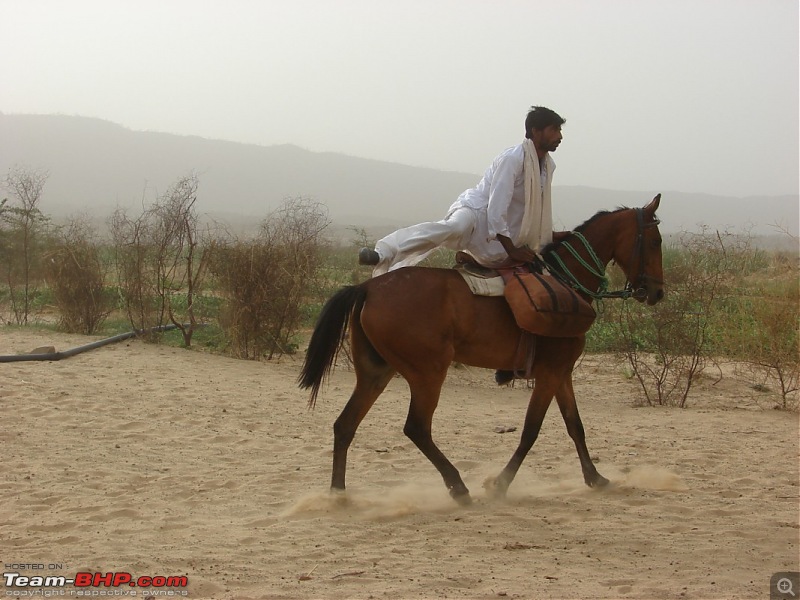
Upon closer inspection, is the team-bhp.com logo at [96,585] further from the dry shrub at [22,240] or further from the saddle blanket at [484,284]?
the dry shrub at [22,240]

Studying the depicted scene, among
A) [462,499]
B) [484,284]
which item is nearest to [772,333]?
[484,284]

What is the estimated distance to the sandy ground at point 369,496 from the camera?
154 inches

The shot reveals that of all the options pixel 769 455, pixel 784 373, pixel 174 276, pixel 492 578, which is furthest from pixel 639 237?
pixel 174 276

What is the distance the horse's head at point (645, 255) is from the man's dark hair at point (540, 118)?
88 centimetres

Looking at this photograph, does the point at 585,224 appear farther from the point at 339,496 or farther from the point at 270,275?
the point at 270,275

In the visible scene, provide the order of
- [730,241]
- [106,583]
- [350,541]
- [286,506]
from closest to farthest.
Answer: [106,583]
[350,541]
[286,506]
[730,241]

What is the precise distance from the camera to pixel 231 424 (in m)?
7.63

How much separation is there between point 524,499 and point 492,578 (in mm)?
1732

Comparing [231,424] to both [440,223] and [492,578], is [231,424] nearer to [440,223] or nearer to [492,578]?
[440,223]

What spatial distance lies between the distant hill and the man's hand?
87610 millimetres

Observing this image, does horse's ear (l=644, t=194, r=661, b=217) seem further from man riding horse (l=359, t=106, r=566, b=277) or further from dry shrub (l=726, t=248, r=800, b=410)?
dry shrub (l=726, t=248, r=800, b=410)

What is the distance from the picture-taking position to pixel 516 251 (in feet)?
18.4

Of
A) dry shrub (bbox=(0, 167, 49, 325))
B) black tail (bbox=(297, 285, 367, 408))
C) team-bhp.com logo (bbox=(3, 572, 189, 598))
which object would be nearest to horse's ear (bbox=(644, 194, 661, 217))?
black tail (bbox=(297, 285, 367, 408))

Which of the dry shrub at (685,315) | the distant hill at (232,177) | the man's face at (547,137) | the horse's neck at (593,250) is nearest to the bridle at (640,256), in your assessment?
the horse's neck at (593,250)
